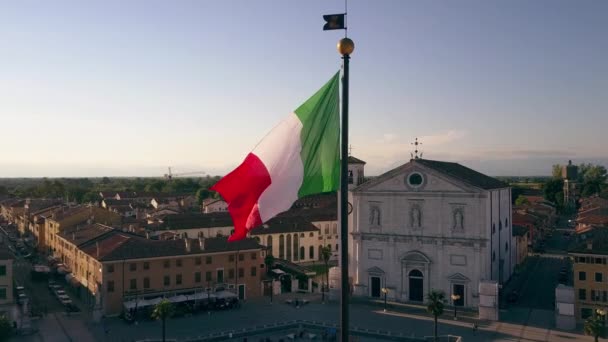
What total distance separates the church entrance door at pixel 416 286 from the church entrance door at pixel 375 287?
3339 millimetres

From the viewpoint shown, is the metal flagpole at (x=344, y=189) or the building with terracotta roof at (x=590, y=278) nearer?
the metal flagpole at (x=344, y=189)

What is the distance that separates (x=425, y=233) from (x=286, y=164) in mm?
45140

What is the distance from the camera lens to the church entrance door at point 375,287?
186 ft

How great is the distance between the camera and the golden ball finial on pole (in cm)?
1056

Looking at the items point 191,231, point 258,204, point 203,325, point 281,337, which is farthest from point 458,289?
point 258,204

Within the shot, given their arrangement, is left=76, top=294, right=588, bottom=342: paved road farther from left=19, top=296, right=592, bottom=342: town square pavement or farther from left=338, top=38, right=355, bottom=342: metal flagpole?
left=338, top=38, right=355, bottom=342: metal flagpole

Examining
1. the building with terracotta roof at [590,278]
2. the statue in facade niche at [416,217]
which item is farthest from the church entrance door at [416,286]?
the building with terracotta roof at [590,278]

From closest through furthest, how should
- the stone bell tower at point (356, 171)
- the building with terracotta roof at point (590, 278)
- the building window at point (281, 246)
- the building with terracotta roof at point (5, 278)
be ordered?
1. the building with terracotta roof at point (5, 278)
2. the building with terracotta roof at point (590, 278)
3. the stone bell tower at point (356, 171)
4. the building window at point (281, 246)

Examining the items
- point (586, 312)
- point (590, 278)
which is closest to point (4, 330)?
point (586, 312)

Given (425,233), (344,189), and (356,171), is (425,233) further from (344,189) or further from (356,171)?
(344,189)

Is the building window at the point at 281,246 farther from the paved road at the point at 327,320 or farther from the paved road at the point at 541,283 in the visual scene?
the paved road at the point at 541,283

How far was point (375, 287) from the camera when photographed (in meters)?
57.0

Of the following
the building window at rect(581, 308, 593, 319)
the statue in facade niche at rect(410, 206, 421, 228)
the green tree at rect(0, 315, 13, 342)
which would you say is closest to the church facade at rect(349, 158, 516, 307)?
the statue in facade niche at rect(410, 206, 421, 228)

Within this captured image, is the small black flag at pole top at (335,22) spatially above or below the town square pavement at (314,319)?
above
